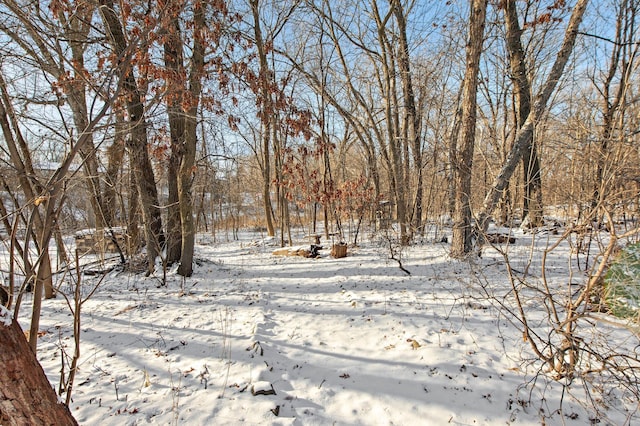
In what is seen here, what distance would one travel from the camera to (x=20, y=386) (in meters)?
1.21

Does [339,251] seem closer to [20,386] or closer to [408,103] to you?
[408,103]

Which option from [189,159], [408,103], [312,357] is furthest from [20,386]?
[408,103]

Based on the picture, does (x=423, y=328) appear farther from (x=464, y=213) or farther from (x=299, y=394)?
(x=464, y=213)

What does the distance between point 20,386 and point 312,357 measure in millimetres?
2291

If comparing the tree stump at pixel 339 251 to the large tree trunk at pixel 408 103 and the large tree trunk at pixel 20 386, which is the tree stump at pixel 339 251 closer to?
the large tree trunk at pixel 408 103

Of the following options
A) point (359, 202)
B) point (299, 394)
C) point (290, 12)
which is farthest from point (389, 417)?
point (290, 12)

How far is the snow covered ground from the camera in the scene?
222 cm

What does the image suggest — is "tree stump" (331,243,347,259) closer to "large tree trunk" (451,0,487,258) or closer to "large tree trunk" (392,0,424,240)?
"large tree trunk" (392,0,424,240)

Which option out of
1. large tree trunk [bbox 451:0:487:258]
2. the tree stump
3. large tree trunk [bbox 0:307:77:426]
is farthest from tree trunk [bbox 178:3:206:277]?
large tree trunk [bbox 451:0:487:258]

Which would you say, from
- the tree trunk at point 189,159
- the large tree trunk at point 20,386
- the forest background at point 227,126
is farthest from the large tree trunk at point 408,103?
the large tree trunk at point 20,386

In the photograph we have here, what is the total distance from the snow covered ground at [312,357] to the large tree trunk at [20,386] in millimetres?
1109

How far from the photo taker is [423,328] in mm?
3398

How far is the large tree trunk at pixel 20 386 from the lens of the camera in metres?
1.17

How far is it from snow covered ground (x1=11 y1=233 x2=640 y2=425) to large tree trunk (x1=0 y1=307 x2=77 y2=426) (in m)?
1.11
